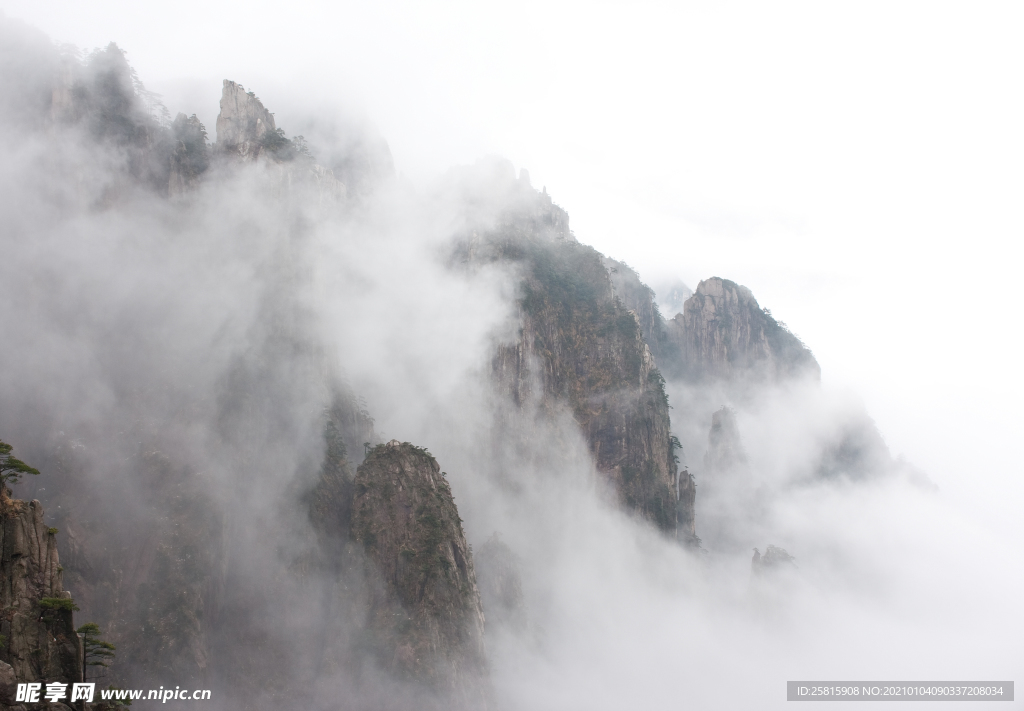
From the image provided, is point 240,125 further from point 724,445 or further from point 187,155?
point 724,445

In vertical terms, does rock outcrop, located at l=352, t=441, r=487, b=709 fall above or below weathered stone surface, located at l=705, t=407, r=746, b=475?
below

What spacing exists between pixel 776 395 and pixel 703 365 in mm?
24476

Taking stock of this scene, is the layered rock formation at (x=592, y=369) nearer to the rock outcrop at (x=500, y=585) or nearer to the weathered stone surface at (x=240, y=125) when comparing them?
the rock outcrop at (x=500, y=585)

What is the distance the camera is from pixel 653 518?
89.8 m

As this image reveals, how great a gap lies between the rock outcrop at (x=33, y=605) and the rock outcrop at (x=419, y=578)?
105 ft

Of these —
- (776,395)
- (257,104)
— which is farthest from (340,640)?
(776,395)

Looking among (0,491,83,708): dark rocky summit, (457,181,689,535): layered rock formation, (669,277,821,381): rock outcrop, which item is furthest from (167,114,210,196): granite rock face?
(669,277,821,381): rock outcrop

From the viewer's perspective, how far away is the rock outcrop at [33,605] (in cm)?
2525

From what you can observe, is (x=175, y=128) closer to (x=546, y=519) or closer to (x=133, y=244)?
(x=133, y=244)

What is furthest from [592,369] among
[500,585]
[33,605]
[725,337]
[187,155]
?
[33,605]

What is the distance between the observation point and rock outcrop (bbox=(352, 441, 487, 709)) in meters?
54.1

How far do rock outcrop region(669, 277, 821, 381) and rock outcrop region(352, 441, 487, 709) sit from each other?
349 feet

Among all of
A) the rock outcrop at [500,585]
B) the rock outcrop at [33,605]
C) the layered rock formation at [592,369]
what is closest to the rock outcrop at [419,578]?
the rock outcrop at [500,585]

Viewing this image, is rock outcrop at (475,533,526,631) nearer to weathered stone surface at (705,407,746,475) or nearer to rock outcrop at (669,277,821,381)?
weathered stone surface at (705,407,746,475)
